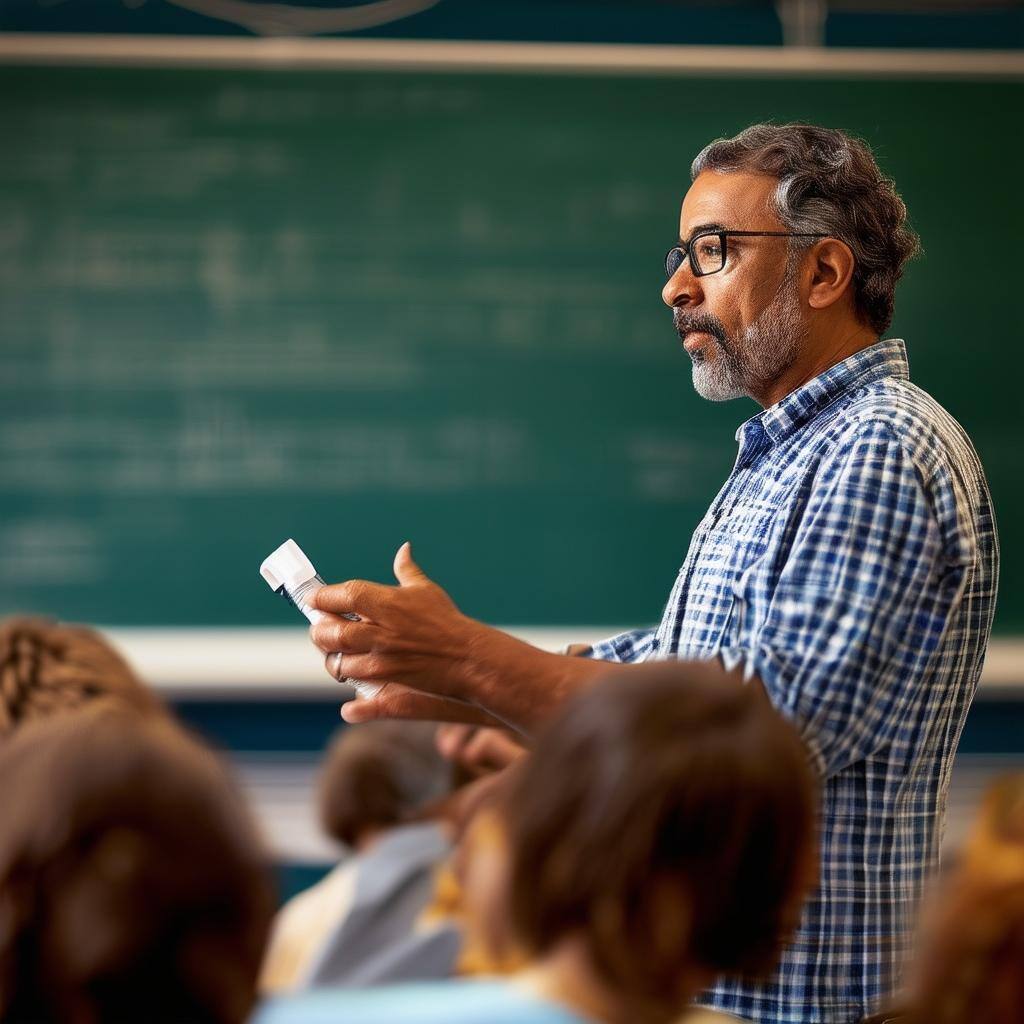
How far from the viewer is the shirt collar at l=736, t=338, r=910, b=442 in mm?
1605

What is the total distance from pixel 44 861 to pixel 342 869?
3.35ft

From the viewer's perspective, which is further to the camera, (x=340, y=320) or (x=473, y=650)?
(x=340, y=320)

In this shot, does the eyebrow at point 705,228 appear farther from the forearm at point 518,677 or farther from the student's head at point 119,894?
the student's head at point 119,894

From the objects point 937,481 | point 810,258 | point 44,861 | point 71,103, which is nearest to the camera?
point 44,861

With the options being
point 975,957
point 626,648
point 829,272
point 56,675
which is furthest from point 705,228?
point 975,957

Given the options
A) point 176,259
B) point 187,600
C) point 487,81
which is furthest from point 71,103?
point 187,600

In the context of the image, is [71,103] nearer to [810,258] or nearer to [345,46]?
[345,46]

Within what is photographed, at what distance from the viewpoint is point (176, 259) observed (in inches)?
110

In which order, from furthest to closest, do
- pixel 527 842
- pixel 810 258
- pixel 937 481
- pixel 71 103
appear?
1. pixel 71 103
2. pixel 810 258
3. pixel 937 481
4. pixel 527 842

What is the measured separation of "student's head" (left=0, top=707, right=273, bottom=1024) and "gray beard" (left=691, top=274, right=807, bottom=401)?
110cm

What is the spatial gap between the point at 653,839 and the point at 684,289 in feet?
3.24

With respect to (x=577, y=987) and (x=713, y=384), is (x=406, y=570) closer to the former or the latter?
(x=713, y=384)

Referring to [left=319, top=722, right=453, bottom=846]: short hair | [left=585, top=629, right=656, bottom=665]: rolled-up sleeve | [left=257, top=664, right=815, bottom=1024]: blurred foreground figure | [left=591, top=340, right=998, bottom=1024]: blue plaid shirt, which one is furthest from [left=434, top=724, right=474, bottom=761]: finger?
[left=257, top=664, right=815, bottom=1024]: blurred foreground figure

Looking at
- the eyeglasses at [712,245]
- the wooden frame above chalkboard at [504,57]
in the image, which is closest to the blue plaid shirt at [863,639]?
the eyeglasses at [712,245]
